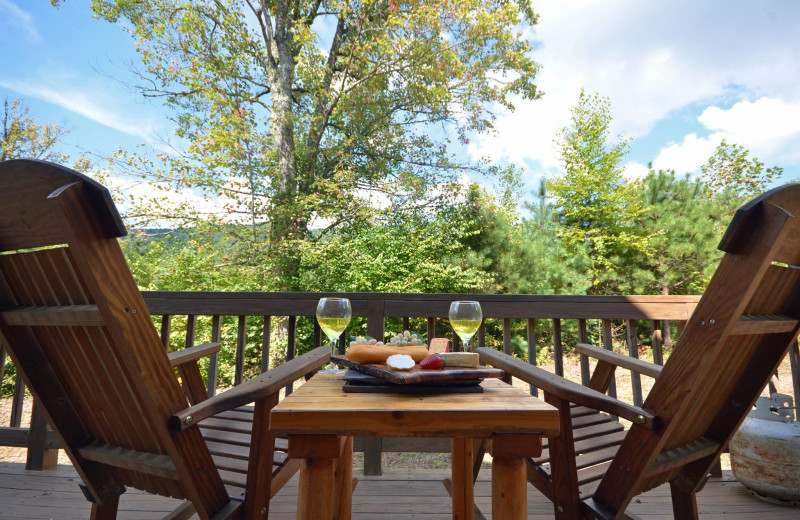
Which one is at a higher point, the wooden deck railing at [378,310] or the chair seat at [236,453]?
the wooden deck railing at [378,310]

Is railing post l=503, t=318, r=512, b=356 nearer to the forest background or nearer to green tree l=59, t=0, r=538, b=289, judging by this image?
the forest background

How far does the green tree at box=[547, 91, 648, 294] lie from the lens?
862 centimetres

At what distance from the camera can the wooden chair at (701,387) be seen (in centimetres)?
91

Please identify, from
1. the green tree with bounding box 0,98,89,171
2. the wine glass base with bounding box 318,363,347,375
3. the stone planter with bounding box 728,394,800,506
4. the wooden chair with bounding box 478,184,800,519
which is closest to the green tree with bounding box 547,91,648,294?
the stone planter with bounding box 728,394,800,506

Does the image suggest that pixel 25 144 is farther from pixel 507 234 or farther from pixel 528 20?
pixel 528 20

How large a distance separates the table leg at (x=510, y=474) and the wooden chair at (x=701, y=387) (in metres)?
0.19

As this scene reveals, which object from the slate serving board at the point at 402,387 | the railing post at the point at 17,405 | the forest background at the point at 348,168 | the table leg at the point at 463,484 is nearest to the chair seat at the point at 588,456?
the table leg at the point at 463,484

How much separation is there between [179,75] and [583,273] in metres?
8.27

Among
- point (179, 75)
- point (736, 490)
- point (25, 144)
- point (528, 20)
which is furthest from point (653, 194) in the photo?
point (25, 144)

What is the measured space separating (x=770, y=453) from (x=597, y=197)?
27.1 feet

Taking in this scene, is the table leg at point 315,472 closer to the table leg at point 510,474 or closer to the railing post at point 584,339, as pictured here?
the table leg at point 510,474

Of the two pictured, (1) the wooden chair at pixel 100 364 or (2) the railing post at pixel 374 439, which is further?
(2) the railing post at pixel 374 439

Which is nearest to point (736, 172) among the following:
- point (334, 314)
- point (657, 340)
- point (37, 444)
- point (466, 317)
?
point (657, 340)

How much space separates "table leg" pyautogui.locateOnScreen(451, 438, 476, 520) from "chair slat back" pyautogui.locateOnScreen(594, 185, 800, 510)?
38cm
